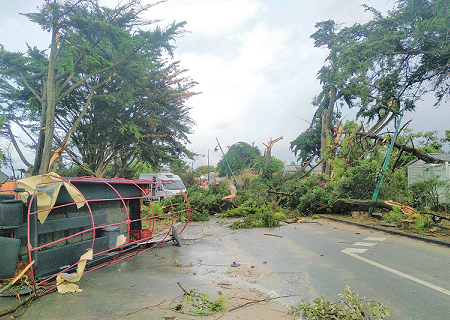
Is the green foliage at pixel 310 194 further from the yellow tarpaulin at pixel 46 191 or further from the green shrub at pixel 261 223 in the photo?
the yellow tarpaulin at pixel 46 191

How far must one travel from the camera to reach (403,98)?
16891mm

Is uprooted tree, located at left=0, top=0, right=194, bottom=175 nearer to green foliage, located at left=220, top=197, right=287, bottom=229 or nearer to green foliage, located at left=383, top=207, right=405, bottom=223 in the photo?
green foliage, located at left=220, top=197, right=287, bottom=229

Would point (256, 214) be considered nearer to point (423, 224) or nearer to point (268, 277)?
point (423, 224)

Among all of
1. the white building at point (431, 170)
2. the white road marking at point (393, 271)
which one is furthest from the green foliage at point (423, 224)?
the white building at point (431, 170)

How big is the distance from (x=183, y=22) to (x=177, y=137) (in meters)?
10.5

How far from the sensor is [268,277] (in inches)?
216

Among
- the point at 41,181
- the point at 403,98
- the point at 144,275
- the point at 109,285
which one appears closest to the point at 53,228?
the point at 41,181

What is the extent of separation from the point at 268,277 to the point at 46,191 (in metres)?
4.14

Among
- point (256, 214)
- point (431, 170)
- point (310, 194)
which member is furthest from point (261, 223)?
point (431, 170)

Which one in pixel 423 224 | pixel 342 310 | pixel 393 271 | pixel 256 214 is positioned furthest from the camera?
pixel 256 214

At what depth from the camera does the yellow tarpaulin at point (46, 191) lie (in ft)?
16.2

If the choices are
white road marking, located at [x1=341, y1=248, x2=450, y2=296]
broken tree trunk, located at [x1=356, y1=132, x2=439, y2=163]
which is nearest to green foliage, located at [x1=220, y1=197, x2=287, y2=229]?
white road marking, located at [x1=341, y1=248, x2=450, y2=296]

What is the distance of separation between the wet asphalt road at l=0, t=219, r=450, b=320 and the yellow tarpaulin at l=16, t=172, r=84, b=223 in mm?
1389

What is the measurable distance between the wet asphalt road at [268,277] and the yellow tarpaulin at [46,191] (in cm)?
139
